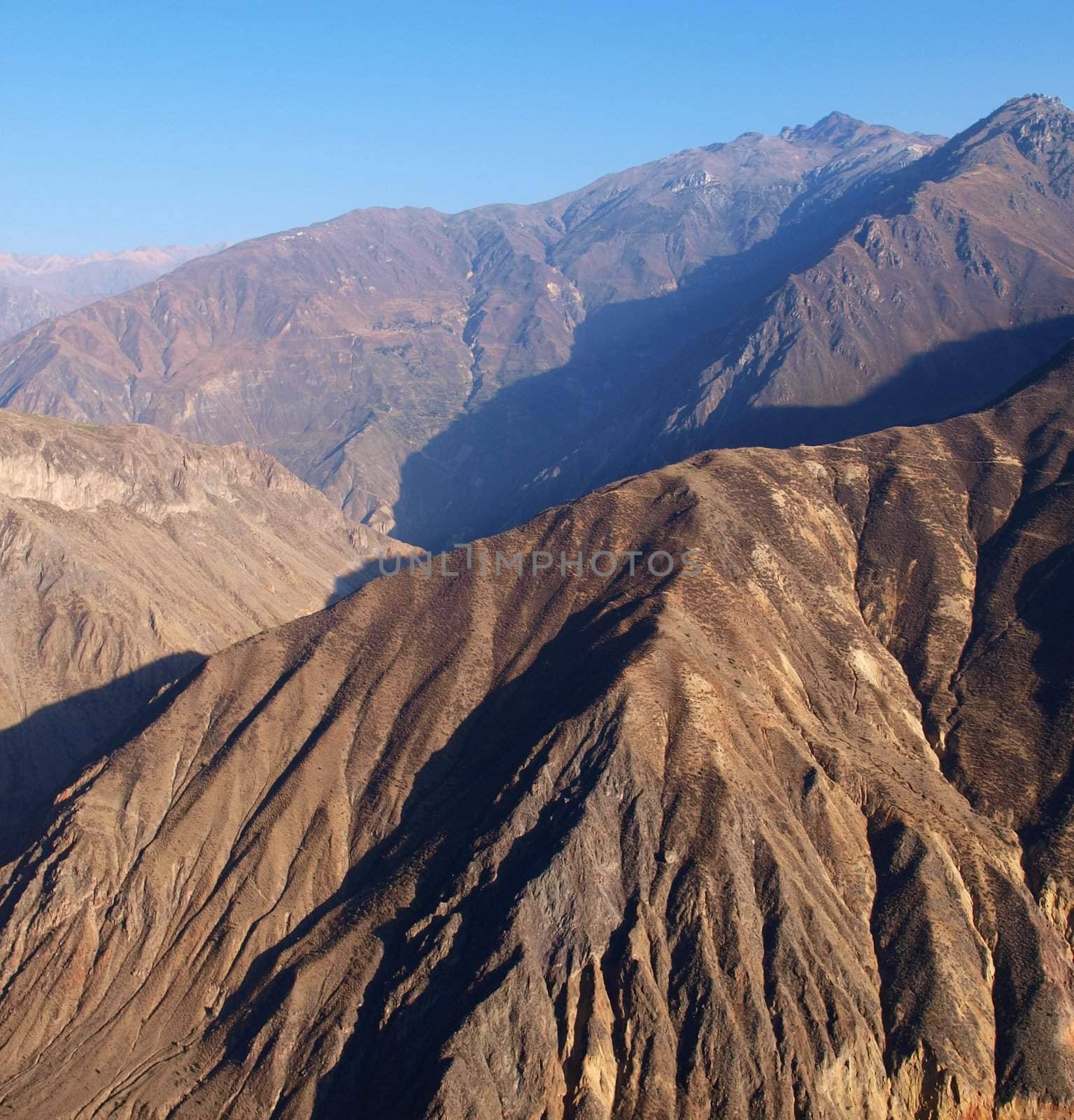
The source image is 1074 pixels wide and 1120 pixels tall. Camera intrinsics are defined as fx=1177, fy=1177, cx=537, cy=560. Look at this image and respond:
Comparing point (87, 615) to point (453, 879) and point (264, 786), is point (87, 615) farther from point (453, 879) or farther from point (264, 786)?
point (453, 879)

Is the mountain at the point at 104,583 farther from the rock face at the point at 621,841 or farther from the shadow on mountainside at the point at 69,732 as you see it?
the rock face at the point at 621,841

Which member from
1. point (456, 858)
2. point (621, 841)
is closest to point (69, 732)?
point (456, 858)

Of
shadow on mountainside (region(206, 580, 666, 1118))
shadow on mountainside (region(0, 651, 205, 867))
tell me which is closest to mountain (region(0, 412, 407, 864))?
shadow on mountainside (region(0, 651, 205, 867))

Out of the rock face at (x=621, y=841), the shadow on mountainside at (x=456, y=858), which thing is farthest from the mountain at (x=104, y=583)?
the shadow on mountainside at (x=456, y=858)

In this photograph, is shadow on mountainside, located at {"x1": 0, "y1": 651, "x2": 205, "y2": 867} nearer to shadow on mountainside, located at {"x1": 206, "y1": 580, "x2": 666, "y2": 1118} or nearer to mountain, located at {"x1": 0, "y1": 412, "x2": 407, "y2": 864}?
mountain, located at {"x1": 0, "y1": 412, "x2": 407, "y2": 864}

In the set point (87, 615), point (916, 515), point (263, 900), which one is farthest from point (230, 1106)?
point (87, 615)

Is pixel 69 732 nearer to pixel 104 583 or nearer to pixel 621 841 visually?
pixel 104 583
